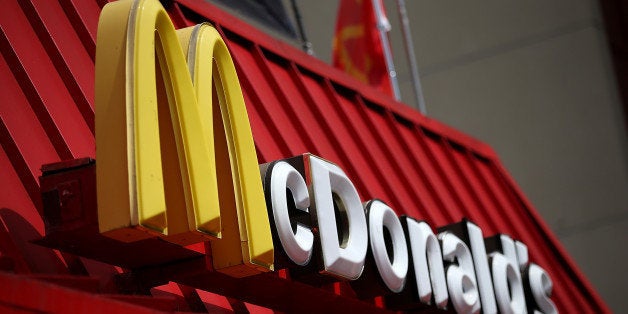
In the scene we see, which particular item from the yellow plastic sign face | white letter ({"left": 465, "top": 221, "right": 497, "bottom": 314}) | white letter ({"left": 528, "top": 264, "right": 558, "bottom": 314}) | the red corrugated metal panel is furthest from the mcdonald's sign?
white letter ({"left": 528, "top": 264, "right": 558, "bottom": 314})

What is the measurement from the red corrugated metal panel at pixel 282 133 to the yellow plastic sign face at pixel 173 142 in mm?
481

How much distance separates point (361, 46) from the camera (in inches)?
486

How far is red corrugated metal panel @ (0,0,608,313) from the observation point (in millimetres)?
5145

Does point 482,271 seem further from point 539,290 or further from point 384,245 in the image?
point 384,245

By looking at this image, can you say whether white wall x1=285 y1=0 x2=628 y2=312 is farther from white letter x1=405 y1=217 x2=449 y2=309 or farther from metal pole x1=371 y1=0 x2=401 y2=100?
white letter x1=405 y1=217 x2=449 y2=309

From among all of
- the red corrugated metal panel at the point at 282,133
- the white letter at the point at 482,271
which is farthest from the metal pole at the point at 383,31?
the white letter at the point at 482,271

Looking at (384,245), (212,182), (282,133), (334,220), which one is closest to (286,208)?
(334,220)

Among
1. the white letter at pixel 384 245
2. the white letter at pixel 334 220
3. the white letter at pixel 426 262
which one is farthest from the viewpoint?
the white letter at pixel 426 262

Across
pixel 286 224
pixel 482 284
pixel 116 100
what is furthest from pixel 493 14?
pixel 116 100

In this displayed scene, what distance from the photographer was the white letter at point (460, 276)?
7.54 meters

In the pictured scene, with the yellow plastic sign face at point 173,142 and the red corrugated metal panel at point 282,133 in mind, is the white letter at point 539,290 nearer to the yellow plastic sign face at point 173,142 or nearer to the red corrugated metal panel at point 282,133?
the red corrugated metal panel at point 282,133

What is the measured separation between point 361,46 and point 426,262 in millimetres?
5391

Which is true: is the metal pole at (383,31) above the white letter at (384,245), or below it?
above

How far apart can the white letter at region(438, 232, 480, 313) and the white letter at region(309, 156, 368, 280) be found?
1254 mm
